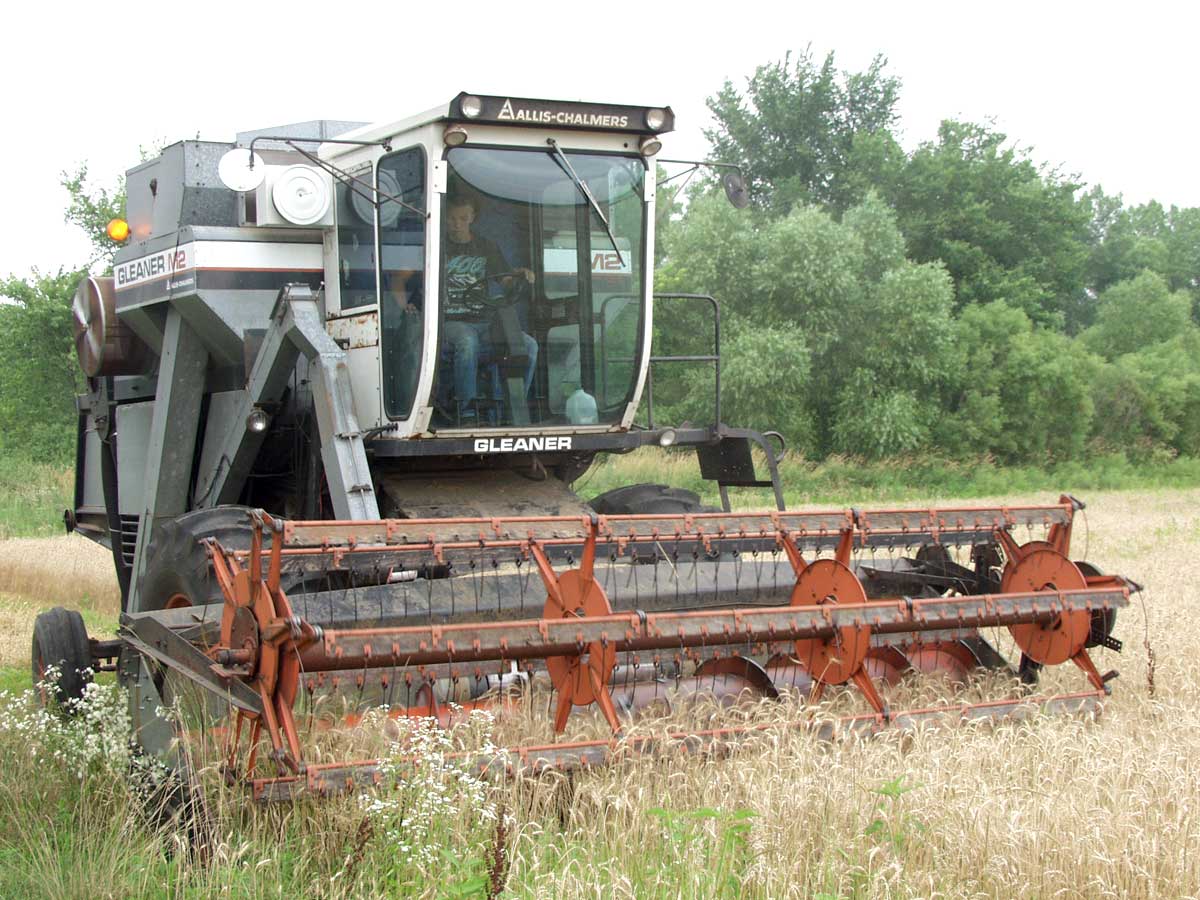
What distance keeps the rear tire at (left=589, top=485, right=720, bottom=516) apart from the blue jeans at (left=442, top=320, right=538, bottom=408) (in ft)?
3.82

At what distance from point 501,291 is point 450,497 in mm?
999

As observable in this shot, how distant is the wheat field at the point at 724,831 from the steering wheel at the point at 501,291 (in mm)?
2143

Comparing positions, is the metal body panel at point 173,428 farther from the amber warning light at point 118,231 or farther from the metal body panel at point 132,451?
the amber warning light at point 118,231

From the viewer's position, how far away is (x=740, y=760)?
4.17 meters

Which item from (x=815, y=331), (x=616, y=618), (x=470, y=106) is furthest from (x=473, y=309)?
(x=815, y=331)

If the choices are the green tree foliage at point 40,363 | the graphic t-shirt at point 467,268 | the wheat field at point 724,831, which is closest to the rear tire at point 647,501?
the graphic t-shirt at point 467,268

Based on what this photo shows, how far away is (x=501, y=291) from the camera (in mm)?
5938

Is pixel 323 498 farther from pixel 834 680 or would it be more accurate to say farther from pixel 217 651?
pixel 834 680

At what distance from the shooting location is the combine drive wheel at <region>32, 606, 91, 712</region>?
230 inches

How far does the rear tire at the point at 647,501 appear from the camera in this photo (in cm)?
678

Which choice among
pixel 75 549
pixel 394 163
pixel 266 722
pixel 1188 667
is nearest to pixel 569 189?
pixel 394 163

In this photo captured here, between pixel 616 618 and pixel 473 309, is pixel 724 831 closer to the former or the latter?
pixel 616 618

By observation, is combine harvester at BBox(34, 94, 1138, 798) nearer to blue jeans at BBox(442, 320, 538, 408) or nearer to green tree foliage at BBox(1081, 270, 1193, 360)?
blue jeans at BBox(442, 320, 538, 408)

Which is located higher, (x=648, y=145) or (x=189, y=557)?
(x=648, y=145)
